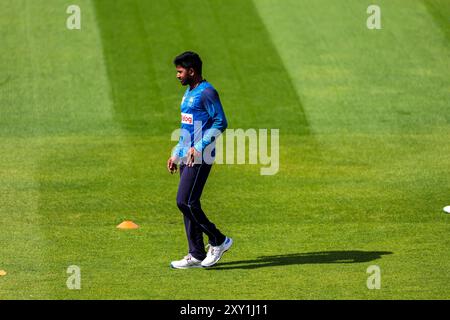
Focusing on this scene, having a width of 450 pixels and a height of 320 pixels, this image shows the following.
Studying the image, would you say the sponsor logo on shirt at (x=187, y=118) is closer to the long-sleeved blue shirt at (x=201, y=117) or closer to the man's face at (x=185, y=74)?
the long-sleeved blue shirt at (x=201, y=117)

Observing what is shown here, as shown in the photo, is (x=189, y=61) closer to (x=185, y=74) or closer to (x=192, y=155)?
(x=185, y=74)

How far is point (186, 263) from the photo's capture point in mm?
11188

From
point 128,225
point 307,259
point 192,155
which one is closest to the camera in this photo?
point 192,155

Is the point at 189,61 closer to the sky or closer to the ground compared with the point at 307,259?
closer to the sky

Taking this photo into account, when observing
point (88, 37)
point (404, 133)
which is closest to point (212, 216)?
point (404, 133)

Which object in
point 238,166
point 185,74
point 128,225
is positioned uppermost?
point 185,74

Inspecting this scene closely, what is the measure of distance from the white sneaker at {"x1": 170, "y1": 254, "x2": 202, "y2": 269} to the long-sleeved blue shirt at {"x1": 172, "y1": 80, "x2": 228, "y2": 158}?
3.52 ft

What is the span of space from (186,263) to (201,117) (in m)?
1.53

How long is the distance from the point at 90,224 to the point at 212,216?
4.99 feet

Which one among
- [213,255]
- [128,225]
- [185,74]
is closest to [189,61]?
[185,74]

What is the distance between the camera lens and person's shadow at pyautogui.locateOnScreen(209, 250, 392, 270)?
37.1ft

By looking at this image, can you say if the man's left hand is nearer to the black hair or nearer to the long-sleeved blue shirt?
the long-sleeved blue shirt

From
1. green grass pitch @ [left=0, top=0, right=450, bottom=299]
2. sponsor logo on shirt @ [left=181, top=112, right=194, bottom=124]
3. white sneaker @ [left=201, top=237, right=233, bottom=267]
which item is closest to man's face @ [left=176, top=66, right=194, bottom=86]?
sponsor logo on shirt @ [left=181, top=112, right=194, bottom=124]

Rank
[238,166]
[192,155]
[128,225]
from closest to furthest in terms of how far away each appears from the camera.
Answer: [192,155] < [128,225] < [238,166]
